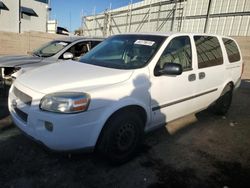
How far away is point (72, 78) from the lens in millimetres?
3051

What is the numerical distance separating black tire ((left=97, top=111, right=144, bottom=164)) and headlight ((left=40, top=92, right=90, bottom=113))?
1.46 feet

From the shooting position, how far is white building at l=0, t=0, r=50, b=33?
1995 cm

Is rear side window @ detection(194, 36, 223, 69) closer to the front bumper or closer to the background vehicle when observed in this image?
the front bumper

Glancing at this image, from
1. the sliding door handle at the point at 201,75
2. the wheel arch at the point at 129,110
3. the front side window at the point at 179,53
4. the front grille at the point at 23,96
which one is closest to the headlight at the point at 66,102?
the front grille at the point at 23,96

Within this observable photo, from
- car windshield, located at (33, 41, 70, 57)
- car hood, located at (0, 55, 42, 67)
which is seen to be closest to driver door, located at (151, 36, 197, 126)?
car windshield, located at (33, 41, 70, 57)

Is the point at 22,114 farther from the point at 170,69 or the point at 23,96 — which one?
the point at 170,69

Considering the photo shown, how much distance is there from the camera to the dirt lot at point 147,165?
9.68 ft

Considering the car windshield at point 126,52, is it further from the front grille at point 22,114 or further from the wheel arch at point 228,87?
the wheel arch at point 228,87

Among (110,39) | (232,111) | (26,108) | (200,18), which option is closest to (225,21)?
(200,18)

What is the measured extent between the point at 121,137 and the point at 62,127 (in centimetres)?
88

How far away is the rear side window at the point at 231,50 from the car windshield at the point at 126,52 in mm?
2231

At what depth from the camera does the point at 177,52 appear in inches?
154

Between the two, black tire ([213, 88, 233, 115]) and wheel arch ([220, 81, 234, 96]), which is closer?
wheel arch ([220, 81, 234, 96])

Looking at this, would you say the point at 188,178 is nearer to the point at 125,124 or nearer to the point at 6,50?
the point at 125,124
